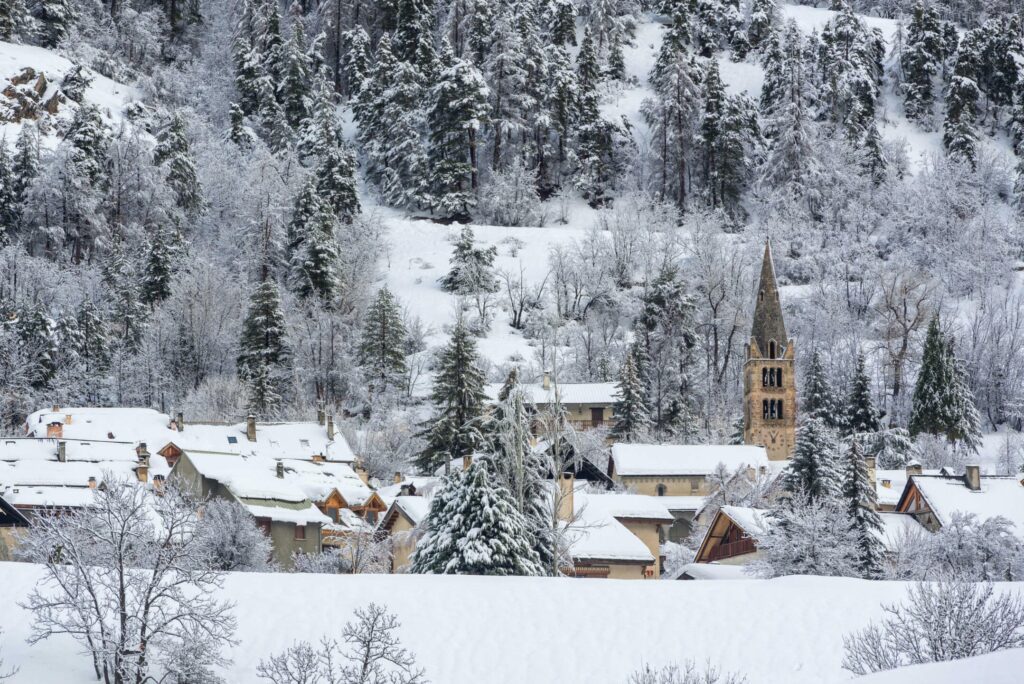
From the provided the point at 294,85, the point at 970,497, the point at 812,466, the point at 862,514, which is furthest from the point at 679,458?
the point at 294,85

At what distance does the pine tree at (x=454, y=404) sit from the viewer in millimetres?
69562

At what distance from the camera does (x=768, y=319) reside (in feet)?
268

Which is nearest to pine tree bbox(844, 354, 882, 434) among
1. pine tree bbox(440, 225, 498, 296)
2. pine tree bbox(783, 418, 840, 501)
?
pine tree bbox(783, 418, 840, 501)

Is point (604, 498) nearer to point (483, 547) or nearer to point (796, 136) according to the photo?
point (483, 547)

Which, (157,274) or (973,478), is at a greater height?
(157,274)

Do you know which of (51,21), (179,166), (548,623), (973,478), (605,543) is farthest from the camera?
(51,21)

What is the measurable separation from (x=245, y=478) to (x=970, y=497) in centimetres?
2810

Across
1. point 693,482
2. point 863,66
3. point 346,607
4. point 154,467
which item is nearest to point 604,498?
point 693,482

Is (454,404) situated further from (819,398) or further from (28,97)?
(28,97)

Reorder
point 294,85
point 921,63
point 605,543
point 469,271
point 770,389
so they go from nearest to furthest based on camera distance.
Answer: point 605,543 → point 770,389 → point 469,271 → point 294,85 → point 921,63

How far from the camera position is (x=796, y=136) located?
108062mm

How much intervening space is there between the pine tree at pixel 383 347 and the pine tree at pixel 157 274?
1272 cm

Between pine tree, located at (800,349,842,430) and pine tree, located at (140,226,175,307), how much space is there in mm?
38035

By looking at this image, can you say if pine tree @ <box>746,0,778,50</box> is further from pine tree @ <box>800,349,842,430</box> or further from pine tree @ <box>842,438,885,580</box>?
pine tree @ <box>842,438,885,580</box>
